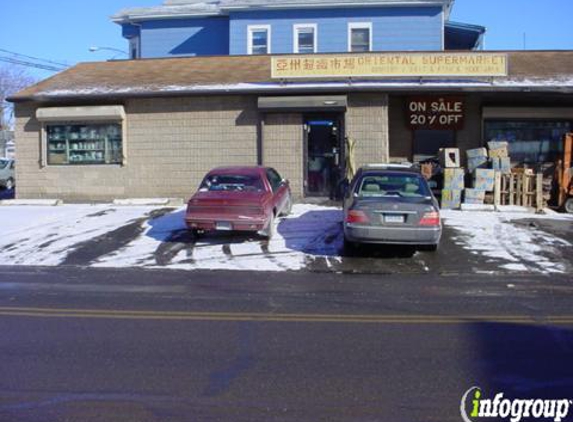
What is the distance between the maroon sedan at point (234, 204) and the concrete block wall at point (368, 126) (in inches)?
200

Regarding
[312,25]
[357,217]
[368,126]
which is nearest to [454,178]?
[368,126]

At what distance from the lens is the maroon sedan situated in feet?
44.1

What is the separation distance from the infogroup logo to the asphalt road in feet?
0.34

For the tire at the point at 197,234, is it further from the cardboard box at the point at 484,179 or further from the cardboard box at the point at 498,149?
the cardboard box at the point at 498,149

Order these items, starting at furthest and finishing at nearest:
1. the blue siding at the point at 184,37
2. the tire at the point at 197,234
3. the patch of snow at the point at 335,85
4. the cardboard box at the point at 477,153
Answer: the blue siding at the point at 184,37 → the cardboard box at the point at 477,153 → the patch of snow at the point at 335,85 → the tire at the point at 197,234

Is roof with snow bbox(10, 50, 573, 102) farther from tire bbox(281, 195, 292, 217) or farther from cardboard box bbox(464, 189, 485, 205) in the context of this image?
tire bbox(281, 195, 292, 217)

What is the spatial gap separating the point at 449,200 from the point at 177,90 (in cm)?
838

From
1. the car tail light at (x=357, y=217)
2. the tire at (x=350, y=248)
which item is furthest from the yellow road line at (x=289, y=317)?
the tire at (x=350, y=248)

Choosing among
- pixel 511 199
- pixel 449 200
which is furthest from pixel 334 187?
pixel 511 199

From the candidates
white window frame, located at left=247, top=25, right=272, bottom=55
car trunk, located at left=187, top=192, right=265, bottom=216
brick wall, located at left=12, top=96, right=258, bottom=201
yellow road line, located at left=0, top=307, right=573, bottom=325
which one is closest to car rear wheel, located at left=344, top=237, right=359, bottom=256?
car trunk, located at left=187, top=192, right=265, bottom=216

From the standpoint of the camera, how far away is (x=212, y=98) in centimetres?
1966

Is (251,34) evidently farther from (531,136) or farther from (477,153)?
(531,136)

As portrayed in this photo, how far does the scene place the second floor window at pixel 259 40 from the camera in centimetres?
2803

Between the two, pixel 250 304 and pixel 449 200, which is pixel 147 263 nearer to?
pixel 250 304
